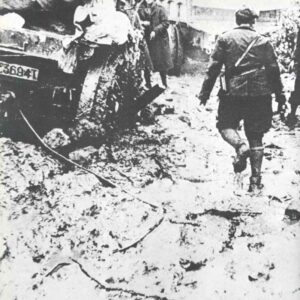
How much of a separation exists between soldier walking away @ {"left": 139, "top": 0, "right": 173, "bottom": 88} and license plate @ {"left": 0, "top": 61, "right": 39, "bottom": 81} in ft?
1.89

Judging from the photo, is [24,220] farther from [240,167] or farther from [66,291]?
[240,167]

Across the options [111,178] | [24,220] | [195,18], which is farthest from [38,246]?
[195,18]

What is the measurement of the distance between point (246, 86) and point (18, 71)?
1.12 m

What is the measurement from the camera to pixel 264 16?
2029 millimetres

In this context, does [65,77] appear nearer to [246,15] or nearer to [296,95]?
[246,15]

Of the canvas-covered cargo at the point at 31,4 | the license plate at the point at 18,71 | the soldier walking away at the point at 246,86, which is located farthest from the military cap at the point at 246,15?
the license plate at the point at 18,71

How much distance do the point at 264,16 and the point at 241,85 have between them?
0.34 meters

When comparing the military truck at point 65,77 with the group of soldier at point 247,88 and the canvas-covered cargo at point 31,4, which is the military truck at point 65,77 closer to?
the canvas-covered cargo at point 31,4

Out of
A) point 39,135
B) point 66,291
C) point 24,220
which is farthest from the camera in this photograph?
point 39,135

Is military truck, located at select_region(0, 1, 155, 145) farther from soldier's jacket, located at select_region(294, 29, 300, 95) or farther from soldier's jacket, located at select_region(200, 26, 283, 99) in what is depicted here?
soldier's jacket, located at select_region(294, 29, 300, 95)

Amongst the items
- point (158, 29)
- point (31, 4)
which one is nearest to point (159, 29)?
point (158, 29)

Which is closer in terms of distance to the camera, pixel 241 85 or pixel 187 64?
pixel 241 85

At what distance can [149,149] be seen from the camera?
220cm

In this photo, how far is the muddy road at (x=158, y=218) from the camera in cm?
186
